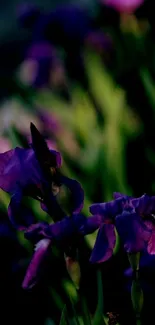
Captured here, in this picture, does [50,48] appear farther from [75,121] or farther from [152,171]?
[152,171]

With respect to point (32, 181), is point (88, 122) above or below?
below

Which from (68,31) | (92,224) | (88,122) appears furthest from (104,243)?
(68,31)

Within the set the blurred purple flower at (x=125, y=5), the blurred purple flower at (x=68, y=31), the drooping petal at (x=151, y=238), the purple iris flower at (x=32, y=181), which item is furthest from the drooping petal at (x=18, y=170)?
the blurred purple flower at (x=125, y=5)

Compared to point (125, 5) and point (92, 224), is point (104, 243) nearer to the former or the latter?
point (92, 224)

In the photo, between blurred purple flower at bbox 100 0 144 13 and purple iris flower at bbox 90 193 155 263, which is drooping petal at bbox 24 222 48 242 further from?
blurred purple flower at bbox 100 0 144 13

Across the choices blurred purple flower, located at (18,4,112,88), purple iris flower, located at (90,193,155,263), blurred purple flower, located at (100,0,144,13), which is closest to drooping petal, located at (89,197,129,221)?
purple iris flower, located at (90,193,155,263)

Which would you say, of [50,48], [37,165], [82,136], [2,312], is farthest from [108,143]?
[50,48]
